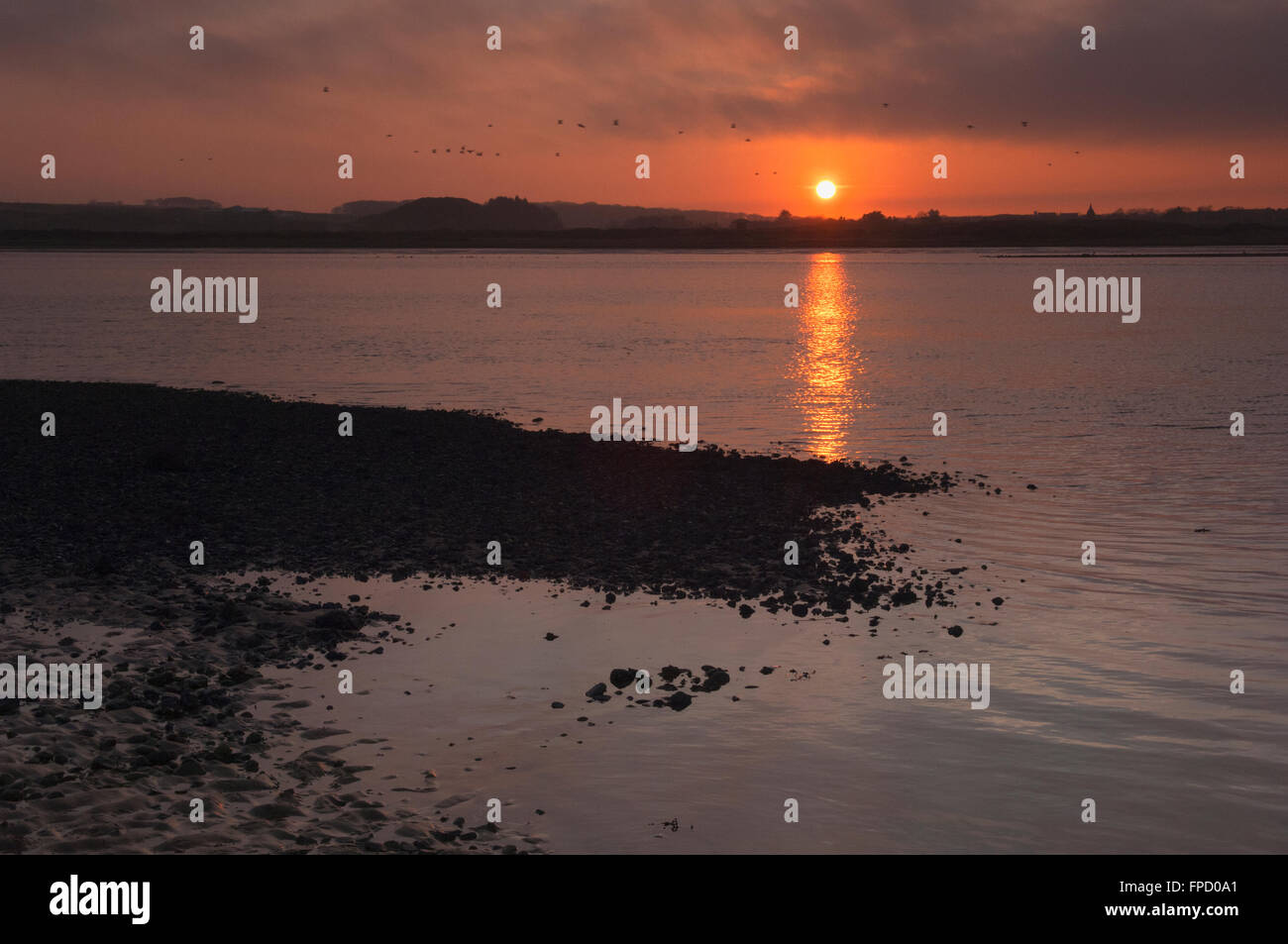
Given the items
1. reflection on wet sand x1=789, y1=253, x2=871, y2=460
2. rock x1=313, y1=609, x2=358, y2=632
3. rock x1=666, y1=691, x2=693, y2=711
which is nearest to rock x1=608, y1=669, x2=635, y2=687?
rock x1=666, y1=691, x2=693, y2=711

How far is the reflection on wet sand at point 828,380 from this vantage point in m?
32.3

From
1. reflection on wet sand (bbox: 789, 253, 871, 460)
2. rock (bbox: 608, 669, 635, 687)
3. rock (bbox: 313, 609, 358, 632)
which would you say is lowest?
rock (bbox: 608, 669, 635, 687)

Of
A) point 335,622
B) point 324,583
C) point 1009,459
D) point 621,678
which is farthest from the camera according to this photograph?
point 1009,459

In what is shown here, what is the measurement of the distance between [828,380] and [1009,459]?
20.0 meters

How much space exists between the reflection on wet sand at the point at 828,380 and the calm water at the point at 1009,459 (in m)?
0.25

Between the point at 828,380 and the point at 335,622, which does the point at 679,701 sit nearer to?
the point at 335,622

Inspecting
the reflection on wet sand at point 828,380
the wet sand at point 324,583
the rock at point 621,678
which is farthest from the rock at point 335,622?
the reflection on wet sand at point 828,380

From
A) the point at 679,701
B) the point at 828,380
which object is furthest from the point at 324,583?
the point at 828,380

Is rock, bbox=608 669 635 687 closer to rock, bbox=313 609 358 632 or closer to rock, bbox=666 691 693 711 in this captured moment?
rock, bbox=666 691 693 711

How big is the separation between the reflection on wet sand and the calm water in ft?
0.83

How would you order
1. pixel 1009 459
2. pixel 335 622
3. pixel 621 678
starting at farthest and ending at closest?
pixel 1009 459
pixel 335 622
pixel 621 678

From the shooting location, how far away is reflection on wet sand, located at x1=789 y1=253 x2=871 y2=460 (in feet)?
106

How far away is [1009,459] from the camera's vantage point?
28.7 meters

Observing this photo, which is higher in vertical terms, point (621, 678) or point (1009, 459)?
point (1009, 459)
